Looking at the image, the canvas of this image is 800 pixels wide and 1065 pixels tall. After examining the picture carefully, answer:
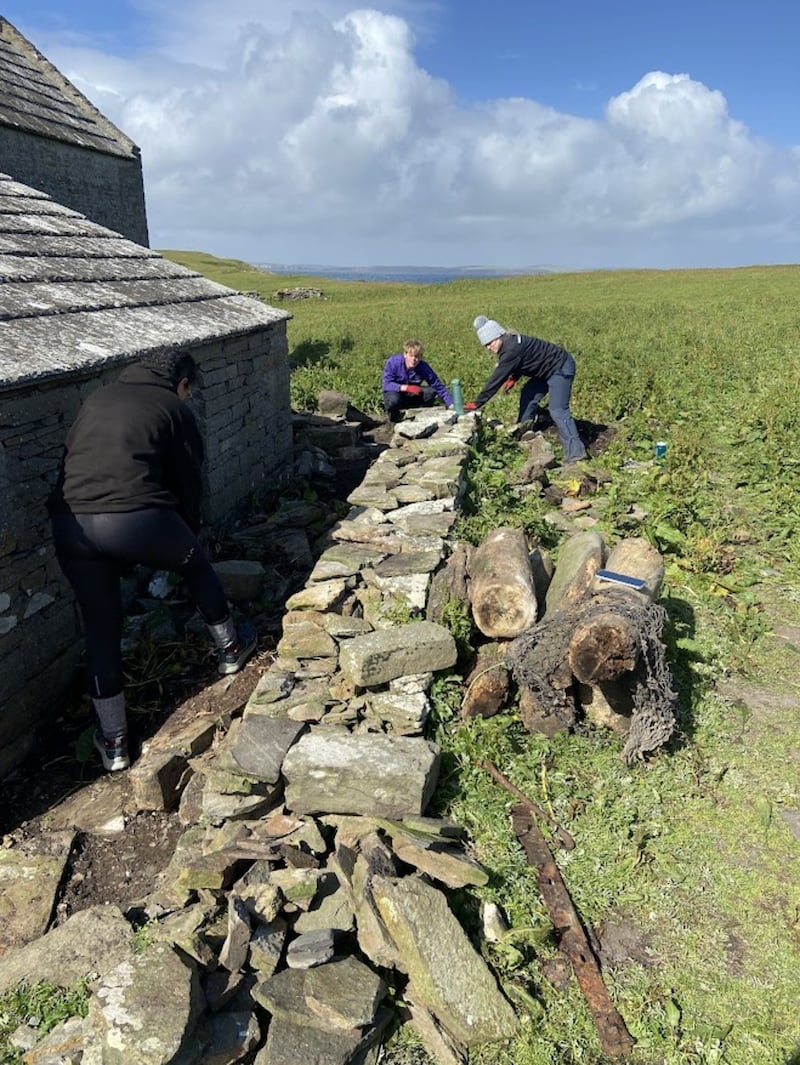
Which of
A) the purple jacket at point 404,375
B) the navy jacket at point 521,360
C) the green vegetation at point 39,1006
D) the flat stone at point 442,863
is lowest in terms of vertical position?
the green vegetation at point 39,1006

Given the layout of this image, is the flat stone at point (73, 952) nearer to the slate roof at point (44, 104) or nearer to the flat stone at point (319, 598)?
the flat stone at point (319, 598)

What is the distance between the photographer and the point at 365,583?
218 inches

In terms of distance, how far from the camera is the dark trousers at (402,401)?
11.3m

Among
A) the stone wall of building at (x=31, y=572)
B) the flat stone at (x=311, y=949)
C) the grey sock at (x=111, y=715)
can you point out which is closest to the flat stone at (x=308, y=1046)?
the flat stone at (x=311, y=949)

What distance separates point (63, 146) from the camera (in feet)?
36.3

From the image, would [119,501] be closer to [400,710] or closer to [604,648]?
[400,710]

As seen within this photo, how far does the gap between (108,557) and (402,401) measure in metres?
7.47

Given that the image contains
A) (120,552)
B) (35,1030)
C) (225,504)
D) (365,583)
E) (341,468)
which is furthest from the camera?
(341,468)

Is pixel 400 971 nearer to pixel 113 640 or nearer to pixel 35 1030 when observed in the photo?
pixel 35 1030

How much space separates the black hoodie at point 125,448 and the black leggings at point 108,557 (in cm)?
9

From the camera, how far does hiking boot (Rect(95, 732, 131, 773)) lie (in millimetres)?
4652

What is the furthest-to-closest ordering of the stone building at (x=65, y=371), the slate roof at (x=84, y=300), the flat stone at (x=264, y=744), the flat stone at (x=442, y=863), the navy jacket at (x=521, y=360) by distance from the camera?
the navy jacket at (x=521, y=360) < the slate roof at (x=84, y=300) < the stone building at (x=65, y=371) < the flat stone at (x=264, y=744) < the flat stone at (x=442, y=863)

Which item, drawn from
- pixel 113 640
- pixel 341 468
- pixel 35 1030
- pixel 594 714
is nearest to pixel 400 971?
pixel 35 1030

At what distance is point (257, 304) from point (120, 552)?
18.4ft
